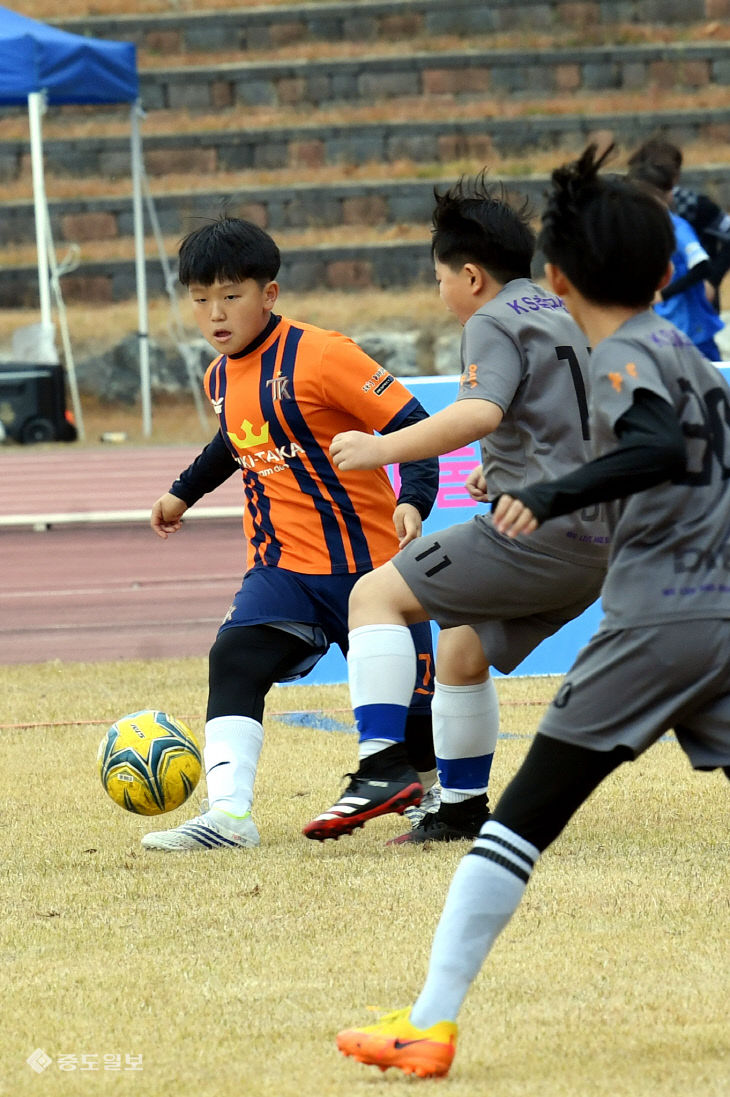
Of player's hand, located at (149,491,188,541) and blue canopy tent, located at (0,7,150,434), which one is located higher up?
player's hand, located at (149,491,188,541)

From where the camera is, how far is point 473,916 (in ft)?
8.78

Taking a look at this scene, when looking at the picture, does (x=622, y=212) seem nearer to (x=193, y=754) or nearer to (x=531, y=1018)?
(x=531, y=1018)

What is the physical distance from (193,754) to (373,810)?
2.74 feet

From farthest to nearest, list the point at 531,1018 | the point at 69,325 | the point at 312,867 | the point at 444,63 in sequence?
the point at 444,63
the point at 69,325
the point at 312,867
the point at 531,1018

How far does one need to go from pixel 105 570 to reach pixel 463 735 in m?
7.47

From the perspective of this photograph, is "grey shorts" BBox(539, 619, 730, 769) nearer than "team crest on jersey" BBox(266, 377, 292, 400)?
Yes

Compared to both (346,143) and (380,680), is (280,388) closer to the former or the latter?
(380,680)

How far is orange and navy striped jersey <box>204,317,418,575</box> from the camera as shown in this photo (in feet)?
14.3

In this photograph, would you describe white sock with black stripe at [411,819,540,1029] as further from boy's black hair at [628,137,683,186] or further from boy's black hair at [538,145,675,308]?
boy's black hair at [628,137,683,186]

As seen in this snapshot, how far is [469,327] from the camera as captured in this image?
3.82 meters

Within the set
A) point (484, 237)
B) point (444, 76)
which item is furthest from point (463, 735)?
point (444, 76)

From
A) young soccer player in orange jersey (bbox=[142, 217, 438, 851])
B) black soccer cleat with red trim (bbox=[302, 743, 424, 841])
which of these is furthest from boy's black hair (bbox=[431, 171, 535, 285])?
black soccer cleat with red trim (bbox=[302, 743, 424, 841])

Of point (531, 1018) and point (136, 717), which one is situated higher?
point (531, 1018)

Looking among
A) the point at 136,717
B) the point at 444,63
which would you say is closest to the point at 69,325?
the point at 444,63
